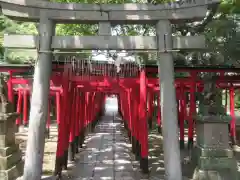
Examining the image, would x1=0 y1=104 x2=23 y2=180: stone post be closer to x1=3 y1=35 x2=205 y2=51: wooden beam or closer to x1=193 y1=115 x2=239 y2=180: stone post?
x1=3 y1=35 x2=205 y2=51: wooden beam

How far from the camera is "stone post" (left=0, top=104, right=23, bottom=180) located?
20.1ft

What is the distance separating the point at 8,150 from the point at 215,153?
177 inches

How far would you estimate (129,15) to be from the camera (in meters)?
4.90

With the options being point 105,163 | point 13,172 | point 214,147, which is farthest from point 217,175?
point 13,172

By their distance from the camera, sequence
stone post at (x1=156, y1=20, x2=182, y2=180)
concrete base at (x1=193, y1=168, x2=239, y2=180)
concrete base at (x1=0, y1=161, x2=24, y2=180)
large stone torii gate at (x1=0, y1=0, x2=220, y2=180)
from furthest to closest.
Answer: concrete base at (x1=0, y1=161, x2=24, y2=180)
concrete base at (x1=193, y1=168, x2=239, y2=180)
large stone torii gate at (x1=0, y1=0, x2=220, y2=180)
stone post at (x1=156, y1=20, x2=182, y2=180)

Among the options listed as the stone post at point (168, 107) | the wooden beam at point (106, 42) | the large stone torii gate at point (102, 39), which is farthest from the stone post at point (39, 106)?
the stone post at point (168, 107)

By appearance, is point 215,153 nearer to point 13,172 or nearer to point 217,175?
point 217,175

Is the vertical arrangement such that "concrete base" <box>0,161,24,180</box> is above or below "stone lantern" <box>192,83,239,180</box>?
below

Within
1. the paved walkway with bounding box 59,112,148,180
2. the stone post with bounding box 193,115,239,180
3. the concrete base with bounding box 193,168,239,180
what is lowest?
the paved walkway with bounding box 59,112,148,180

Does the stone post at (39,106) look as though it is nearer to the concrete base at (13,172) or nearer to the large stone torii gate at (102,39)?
the large stone torii gate at (102,39)

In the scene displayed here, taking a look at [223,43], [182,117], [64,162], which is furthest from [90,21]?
[182,117]

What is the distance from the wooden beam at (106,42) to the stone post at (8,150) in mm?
2070

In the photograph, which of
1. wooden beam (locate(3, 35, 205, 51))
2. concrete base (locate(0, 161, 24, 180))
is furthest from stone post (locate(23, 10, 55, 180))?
concrete base (locate(0, 161, 24, 180))

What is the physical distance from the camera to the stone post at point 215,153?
19.4 feet
